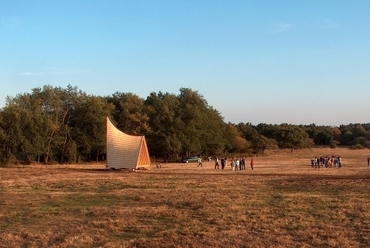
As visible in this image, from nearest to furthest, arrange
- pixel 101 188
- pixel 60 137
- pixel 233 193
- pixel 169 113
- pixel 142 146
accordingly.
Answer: pixel 233 193
pixel 101 188
pixel 142 146
pixel 60 137
pixel 169 113

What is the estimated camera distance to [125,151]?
47.1 m

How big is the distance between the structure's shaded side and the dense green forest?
15937 millimetres

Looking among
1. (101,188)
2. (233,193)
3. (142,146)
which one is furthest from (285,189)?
(142,146)

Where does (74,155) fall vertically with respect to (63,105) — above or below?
below

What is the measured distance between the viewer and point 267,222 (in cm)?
1433

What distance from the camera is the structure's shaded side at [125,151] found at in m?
46.4

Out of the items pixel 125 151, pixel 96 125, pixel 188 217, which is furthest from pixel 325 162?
pixel 188 217

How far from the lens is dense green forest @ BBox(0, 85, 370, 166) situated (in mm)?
58500

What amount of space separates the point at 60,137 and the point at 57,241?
52.1 metres

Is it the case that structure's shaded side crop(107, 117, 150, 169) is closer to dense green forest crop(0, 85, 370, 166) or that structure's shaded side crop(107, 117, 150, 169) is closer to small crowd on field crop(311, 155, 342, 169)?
dense green forest crop(0, 85, 370, 166)

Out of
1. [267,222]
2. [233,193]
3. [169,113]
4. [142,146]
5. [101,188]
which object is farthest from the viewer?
[169,113]

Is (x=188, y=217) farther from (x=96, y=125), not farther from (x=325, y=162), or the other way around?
(x=96, y=125)

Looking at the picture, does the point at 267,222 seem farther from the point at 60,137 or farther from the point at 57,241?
the point at 60,137

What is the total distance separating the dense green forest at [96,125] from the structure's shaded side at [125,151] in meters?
15.9
